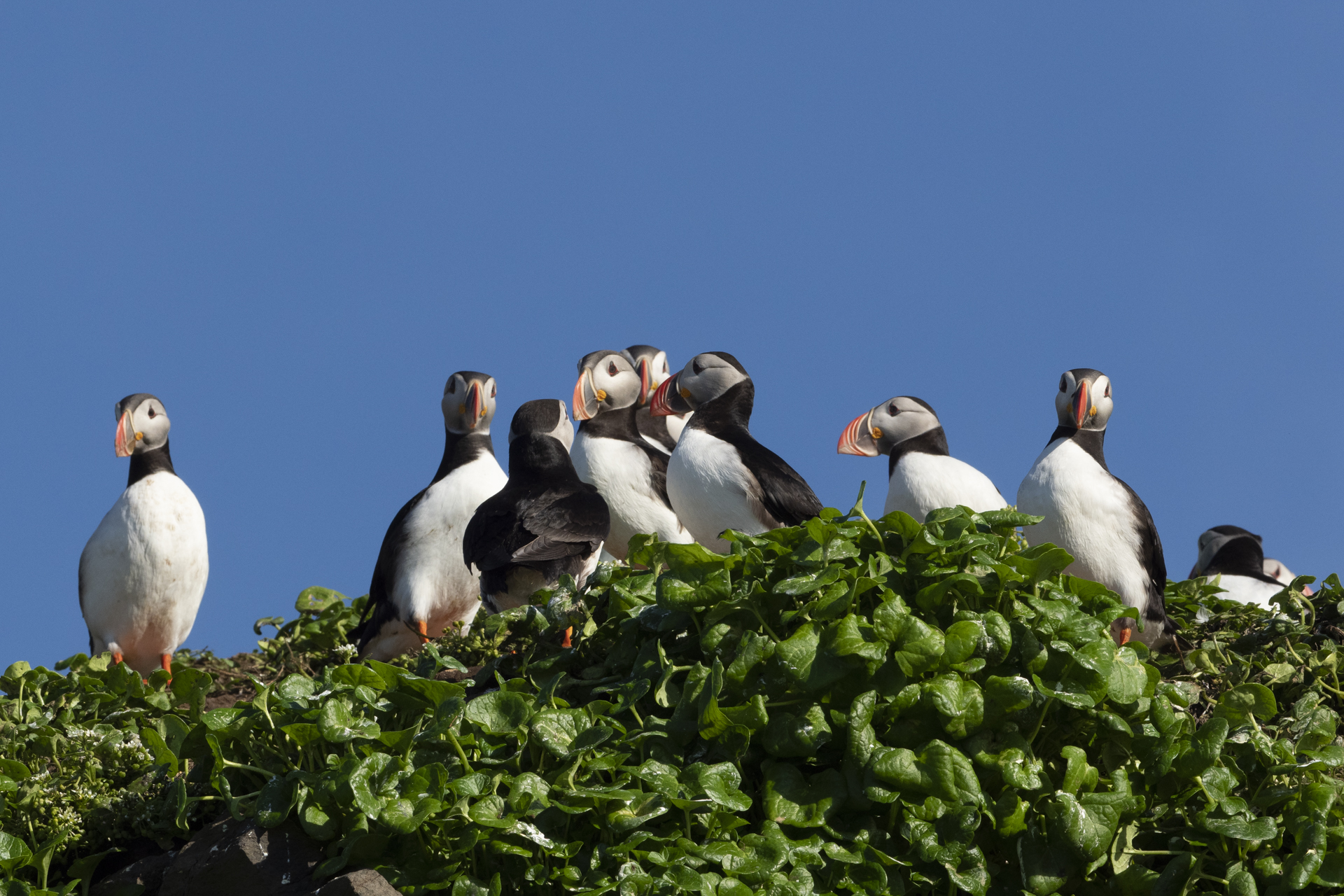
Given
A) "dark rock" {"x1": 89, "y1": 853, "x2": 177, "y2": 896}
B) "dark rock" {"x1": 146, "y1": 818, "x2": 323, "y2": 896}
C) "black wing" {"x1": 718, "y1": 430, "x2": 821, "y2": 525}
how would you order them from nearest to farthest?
"dark rock" {"x1": 146, "y1": 818, "x2": 323, "y2": 896}, "dark rock" {"x1": 89, "y1": 853, "x2": 177, "y2": 896}, "black wing" {"x1": 718, "y1": 430, "x2": 821, "y2": 525}

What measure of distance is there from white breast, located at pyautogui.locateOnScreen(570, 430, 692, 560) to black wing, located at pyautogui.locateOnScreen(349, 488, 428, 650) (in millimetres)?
1184

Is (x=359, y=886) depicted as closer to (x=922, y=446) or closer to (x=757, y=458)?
(x=757, y=458)

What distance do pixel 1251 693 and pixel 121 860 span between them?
164 inches

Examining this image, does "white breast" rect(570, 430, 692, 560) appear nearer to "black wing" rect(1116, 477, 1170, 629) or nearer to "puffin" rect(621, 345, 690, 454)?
"puffin" rect(621, 345, 690, 454)

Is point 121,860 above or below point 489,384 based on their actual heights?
below

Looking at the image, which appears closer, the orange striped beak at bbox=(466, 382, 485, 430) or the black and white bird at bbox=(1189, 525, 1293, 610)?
the orange striped beak at bbox=(466, 382, 485, 430)

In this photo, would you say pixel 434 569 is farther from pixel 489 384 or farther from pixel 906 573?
pixel 906 573

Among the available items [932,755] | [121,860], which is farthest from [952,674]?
[121,860]

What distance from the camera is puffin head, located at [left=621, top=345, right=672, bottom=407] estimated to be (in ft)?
39.1

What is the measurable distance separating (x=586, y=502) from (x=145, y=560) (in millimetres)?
3339

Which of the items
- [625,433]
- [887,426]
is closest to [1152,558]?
[887,426]

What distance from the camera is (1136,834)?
4934mm

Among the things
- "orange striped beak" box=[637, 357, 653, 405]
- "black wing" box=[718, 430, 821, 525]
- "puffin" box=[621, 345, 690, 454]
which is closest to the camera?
"black wing" box=[718, 430, 821, 525]

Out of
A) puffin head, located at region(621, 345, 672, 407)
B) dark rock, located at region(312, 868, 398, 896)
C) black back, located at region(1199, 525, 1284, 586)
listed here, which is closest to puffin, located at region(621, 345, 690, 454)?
puffin head, located at region(621, 345, 672, 407)
